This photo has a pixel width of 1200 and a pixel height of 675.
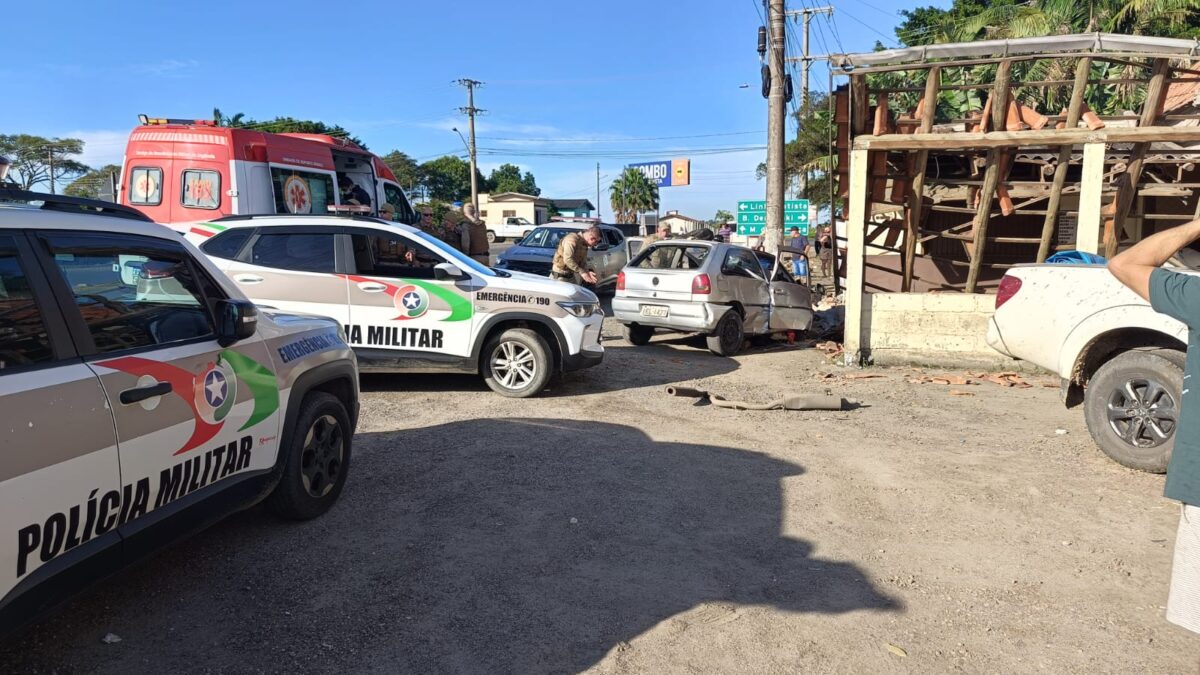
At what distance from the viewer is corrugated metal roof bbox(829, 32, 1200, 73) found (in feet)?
26.7

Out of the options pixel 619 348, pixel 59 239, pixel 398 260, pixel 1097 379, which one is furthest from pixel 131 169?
pixel 1097 379

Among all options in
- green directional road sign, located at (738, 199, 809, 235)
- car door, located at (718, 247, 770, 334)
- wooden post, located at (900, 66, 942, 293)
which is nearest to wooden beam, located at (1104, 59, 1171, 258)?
wooden post, located at (900, 66, 942, 293)

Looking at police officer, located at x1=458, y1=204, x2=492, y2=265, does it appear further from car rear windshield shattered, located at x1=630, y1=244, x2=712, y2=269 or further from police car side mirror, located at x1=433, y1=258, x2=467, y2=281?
police car side mirror, located at x1=433, y1=258, x2=467, y2=281

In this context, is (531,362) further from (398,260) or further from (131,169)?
(131,169)

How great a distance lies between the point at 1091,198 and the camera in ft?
29.3

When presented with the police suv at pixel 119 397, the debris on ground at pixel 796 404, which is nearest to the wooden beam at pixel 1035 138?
the debris on ground at pixel 796 404

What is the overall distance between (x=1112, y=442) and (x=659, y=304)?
19.6 feet

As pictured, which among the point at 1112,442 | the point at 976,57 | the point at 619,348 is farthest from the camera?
the point at 619,348

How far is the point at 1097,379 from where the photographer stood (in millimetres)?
5586

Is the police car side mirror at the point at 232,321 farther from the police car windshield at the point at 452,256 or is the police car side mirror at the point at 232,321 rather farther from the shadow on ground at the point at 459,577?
the police car windshield at the point at 452,256

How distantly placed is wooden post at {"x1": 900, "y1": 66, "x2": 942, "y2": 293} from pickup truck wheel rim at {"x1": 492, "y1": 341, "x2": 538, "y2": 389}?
541 cm

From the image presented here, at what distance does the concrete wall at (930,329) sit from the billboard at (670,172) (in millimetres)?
41078

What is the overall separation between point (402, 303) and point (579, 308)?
1.72 meters

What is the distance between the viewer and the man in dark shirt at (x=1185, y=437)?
2.38 metres
